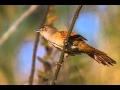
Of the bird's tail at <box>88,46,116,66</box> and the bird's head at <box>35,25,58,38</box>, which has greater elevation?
the bird's head at <box>35,25,58,38</box>

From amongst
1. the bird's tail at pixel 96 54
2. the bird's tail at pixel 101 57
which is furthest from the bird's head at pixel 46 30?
the bird's tail at pixel 101 57

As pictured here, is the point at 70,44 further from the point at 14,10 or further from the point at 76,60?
the point at 14,10

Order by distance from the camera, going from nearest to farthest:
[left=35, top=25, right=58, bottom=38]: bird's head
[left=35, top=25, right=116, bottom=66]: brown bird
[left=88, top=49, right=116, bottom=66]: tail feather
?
[left=88, top=49, right=116, bottom=66]: tail feather
[left=35, top=25, right=116, bottom=66]: brown bird
[left=35, top=25, right=58, bottom=38]: bird's head

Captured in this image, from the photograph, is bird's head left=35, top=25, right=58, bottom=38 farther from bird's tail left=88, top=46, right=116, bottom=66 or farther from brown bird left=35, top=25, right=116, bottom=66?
bird's tail left=88, top=46, right=116, bottom=66

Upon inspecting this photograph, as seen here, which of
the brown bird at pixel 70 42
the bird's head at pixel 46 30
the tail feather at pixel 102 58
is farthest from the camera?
the bird's head at pixel 46 30

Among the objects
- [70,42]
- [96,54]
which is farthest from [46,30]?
[96,54]

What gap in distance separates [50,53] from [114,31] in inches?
47.0

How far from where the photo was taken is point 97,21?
199 inches

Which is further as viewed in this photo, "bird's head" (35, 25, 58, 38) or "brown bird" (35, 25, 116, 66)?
"bird's head" (35, 25, 58, 38)

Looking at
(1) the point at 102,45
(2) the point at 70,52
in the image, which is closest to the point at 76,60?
(1) the point at 102,45

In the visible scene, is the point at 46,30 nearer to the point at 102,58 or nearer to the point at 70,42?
the point at 70,42

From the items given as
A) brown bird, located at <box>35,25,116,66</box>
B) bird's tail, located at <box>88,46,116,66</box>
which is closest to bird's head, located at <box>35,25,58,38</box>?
brown bird, located at <box>35,25,116,66</box>

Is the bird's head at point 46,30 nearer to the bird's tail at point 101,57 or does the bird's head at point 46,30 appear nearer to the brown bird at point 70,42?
the brown bird at point 70,42

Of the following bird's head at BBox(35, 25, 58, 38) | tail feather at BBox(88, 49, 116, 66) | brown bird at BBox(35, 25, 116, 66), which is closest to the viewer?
tail feather at BBox(88, 49, 116, 66)
